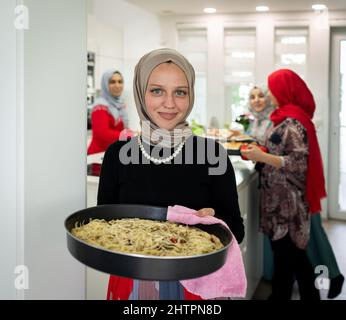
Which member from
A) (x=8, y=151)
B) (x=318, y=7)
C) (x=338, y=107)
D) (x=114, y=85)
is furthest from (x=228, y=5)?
(x=8, y=151)

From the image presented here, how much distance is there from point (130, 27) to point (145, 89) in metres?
4.11

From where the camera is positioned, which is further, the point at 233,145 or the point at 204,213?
the point at 233,145

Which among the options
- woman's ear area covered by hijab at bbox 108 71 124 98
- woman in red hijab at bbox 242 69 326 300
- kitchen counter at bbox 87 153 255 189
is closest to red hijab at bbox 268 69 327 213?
woman in red hijab at bbox 242 69 326 300

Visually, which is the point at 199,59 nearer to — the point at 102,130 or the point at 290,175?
the point at 102,130

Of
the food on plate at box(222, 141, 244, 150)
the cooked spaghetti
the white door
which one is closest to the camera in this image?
the cooked spaghetti

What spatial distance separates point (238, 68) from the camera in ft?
18.5

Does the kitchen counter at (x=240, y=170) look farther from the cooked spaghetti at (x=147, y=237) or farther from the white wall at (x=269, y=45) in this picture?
the white wall at (x=269, y=45)

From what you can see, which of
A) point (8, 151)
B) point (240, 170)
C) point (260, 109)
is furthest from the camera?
point (260, 109)

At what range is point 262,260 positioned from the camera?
3.42 m

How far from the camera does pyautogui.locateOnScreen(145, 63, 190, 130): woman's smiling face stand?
119 centimetres

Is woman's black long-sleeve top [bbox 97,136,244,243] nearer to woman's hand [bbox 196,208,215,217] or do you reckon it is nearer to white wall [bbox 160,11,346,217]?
woman's hand [bbox 196,208,215,217]

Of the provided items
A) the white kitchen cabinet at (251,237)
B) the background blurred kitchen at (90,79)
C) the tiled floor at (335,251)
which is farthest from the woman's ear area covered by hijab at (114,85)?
the tiled floor at (335,251)

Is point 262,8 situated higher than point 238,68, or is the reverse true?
point 262,8

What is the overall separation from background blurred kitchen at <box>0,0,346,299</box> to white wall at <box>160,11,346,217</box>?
0.04 ft
